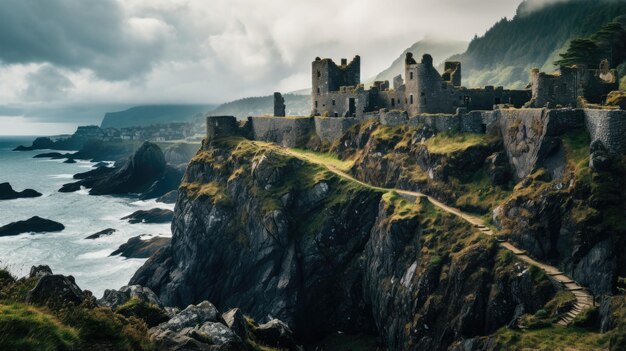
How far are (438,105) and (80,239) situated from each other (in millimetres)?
92811

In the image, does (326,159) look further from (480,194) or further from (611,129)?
(611,129)

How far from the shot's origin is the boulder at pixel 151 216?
14925cm

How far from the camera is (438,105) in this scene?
8744 centimetres

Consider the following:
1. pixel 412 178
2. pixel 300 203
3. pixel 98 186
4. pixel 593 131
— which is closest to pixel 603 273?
pixel 593 131

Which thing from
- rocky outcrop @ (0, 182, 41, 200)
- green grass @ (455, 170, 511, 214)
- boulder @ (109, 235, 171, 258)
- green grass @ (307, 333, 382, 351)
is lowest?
green grass @ (307, 333, 382, 351)

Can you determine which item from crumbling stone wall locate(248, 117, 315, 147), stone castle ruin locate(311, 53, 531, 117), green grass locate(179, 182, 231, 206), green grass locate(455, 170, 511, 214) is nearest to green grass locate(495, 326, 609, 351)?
green grass locate(455, 170, 511, 214)

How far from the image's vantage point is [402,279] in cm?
6756

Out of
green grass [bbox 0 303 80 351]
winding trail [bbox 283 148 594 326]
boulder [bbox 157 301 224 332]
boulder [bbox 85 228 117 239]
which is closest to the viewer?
green grass [bbox 0 303 80 351]

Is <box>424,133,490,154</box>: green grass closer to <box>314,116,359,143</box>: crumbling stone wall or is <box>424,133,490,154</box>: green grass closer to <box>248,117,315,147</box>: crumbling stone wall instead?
<box>314,116,359,143</box>: crumbling stone wall

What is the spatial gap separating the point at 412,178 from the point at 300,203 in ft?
64.4

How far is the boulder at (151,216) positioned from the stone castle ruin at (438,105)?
45.6 m

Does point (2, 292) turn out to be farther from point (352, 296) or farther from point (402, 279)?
point (352, 296)

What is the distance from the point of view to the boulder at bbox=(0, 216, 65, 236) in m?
136

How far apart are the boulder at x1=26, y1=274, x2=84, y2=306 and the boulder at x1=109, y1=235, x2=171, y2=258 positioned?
97.7 meters
